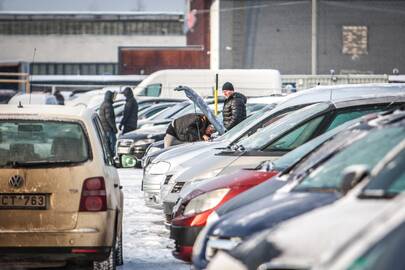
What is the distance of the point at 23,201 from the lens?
10.3 m

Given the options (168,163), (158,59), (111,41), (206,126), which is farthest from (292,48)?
(168,163)

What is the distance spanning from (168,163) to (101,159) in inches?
169

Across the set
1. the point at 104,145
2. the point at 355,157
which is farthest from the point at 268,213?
the point at 104,145

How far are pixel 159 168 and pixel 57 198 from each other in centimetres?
473

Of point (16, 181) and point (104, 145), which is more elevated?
point (104, 145)

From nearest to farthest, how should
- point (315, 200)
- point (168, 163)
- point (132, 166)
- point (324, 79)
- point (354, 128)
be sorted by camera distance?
point (315, 200) → point (354, 128) → point (168, 163) → point (132, 166) → point (324, 79)

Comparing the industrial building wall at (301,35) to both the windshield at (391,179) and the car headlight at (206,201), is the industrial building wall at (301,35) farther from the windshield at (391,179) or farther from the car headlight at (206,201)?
the windshield at (391,179)

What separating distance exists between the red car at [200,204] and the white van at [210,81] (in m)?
24.3

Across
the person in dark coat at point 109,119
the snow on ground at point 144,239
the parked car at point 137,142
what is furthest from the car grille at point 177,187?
the person in dark coat at point 109,119

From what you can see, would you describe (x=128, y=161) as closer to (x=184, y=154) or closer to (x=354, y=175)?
(x=184, y=154)

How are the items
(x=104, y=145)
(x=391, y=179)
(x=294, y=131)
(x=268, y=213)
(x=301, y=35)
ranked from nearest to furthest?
1. (x=391, y=179)
2. (x=268, y=213)
3. (x=104, y=145)
4. (x=294, y=131)
5. (x=301, y=35)

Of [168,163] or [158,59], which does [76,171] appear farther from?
[158,59]

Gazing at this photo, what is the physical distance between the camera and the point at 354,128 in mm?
8500

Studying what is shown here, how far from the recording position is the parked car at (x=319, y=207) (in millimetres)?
5770
